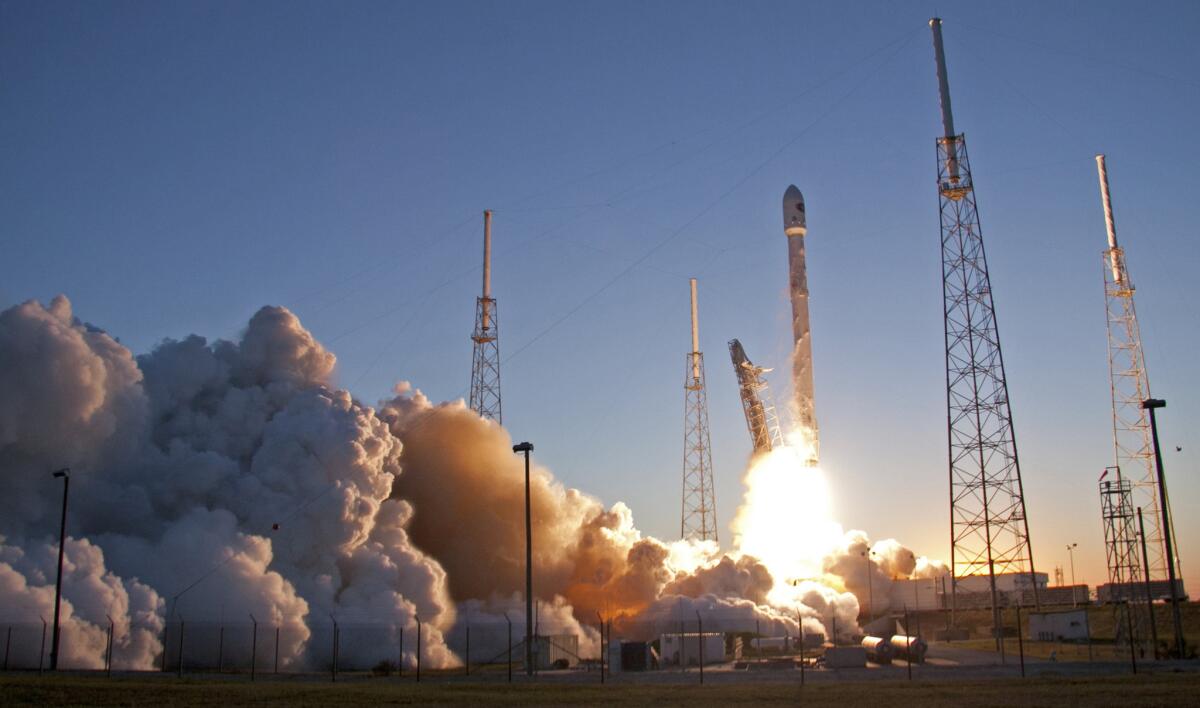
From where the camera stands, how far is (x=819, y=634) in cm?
7344

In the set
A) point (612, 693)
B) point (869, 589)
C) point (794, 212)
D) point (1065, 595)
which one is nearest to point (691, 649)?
point (612, 693)

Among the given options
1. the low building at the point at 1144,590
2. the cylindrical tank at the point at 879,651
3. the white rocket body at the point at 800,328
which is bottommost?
the cylindrical tank at the point at 879,651

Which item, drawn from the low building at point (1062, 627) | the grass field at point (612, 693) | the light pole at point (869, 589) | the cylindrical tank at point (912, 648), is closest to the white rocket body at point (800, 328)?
the light pole at point (869, 589)

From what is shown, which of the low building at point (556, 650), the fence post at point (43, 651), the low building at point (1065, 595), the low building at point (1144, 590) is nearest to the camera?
the fence post at point (43, 651)

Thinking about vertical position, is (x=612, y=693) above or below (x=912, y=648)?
below

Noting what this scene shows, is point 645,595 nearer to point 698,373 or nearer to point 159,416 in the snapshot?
point 698,373

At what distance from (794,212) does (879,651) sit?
127 ft

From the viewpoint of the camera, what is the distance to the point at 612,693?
36.6 m

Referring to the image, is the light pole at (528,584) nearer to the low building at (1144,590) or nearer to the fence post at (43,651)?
the fence post at (43,651)

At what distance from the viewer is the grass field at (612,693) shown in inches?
1230

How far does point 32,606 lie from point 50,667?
4.13 m

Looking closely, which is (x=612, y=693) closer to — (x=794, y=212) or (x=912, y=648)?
(x=912, y=648)

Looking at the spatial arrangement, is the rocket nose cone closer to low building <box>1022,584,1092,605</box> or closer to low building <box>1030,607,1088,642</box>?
low building <box>1030,607,1088,642</box>

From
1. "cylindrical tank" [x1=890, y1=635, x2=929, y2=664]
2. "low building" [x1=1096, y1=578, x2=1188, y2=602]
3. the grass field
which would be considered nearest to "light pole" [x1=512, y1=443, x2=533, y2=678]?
the grass field
